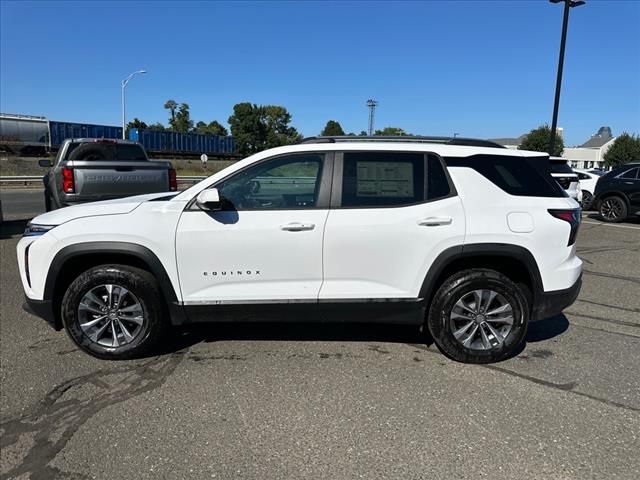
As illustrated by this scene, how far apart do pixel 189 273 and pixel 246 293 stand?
0.47 meters

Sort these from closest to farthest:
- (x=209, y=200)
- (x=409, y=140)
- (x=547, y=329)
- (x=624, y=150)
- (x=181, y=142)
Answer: (x=209, y=200) < (x=409, y=140) < (x=547, y=329) < (x=624, y=150) < (x=181, y=142)

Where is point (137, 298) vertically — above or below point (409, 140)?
below

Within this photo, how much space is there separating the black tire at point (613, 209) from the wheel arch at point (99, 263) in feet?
41.1

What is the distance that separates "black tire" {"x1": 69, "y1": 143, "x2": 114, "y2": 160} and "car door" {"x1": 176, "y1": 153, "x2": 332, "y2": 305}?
253 inches

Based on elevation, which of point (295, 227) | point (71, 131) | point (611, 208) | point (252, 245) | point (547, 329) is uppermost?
point (71, 131)

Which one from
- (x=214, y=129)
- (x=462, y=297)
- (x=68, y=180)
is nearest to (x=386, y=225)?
(x=462, y=297)

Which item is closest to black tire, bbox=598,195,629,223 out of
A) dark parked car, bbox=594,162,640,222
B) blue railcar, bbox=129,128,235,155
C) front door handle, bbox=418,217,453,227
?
dark parked car, bbox=594,162,640,222

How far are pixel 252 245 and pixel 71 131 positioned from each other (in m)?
50.5

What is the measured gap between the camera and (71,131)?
46969 millimetres

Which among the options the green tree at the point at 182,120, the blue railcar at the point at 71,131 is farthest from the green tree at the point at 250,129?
the blue railcar at the point at 71,131

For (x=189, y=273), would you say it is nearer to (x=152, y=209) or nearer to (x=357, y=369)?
(x=152, y=209)

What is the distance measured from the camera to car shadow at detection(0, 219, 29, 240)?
9.54 m

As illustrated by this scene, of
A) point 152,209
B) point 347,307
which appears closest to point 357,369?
point 347,307

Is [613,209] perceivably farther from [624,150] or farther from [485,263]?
[624,150]
